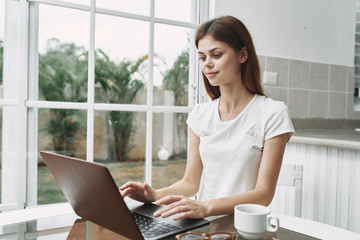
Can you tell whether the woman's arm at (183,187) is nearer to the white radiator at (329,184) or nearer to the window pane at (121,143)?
the window pane at (121,143)

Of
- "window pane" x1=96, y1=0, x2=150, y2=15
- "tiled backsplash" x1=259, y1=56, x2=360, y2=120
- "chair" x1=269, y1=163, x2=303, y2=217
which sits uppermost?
"window pane" x1=96, y1=0, x2=150, y2=15

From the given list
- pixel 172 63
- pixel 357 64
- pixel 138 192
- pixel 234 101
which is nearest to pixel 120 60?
pixel 172 63

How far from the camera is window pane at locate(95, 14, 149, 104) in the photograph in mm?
1875

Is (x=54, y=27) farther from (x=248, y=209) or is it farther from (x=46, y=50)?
(x=248, y=209)

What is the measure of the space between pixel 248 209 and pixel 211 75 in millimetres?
590

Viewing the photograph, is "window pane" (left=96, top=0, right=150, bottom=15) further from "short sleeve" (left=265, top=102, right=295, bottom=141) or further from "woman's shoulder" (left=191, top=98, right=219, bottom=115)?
"short sleeve" (left=265, top=102, right=295, bottom=141)

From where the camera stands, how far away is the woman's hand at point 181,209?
823mm

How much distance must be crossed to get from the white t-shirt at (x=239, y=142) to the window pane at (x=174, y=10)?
0.96m

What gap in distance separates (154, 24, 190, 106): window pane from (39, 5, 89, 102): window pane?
43 cm

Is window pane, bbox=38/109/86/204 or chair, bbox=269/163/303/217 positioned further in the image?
window pane, bbox=38/109/86/204

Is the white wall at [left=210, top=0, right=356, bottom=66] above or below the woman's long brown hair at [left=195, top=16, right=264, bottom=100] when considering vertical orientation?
above

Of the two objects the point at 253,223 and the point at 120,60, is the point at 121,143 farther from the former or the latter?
the point at 253,223

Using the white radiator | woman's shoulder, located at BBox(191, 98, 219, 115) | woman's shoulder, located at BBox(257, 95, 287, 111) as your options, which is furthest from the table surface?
the white radiator

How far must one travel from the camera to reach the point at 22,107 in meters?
1.65
